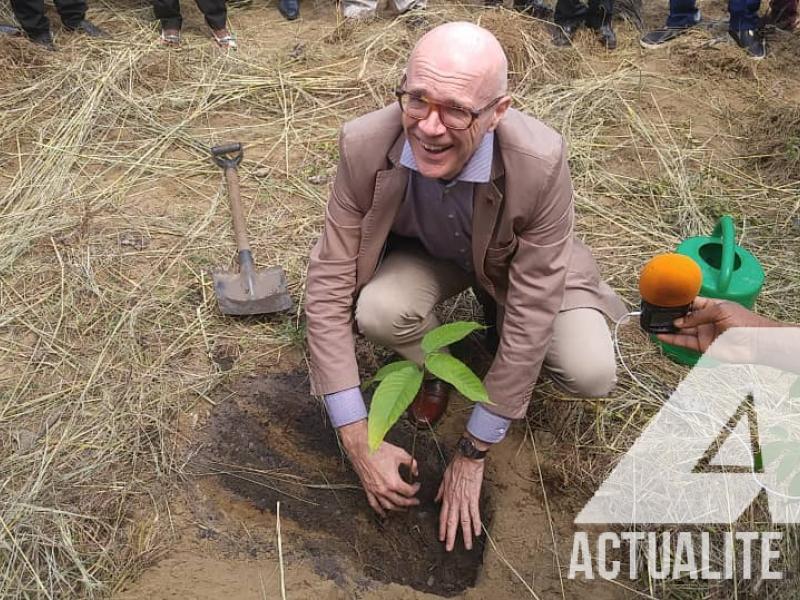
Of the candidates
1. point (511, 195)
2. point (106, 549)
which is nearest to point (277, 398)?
point (106, 549)

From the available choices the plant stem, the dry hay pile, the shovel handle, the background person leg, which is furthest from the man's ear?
the background person leg

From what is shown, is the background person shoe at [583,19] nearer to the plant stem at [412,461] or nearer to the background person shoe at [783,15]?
the background person shoe at [783,15]

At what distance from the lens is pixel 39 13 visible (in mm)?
4254

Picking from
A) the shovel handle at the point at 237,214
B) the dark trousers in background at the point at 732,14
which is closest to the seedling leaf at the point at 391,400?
the shovel handle at the point at 237,214

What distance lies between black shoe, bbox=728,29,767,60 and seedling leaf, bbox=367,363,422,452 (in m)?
4.02

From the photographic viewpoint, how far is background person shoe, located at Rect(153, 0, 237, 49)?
439 centimetres

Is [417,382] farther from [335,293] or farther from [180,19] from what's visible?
[180,19]

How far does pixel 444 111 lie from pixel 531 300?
558 millimetres

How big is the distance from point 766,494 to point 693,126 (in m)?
2.42

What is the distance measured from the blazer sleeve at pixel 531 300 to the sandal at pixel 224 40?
3.18 meters

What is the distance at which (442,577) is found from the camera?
80.6 inches

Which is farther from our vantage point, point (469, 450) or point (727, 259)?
point (727, 259)

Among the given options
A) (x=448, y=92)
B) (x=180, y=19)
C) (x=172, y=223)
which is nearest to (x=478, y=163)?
(x=448, y=92)

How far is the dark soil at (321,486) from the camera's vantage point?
6.73 ft
